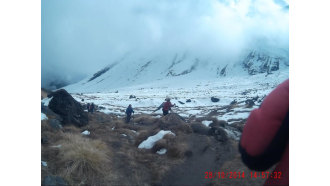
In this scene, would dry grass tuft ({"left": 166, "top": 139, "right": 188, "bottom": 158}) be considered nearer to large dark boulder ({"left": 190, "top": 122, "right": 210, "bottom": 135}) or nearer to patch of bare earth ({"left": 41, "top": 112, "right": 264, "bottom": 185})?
patch of bare earth ({"left": 41, "top": 112, "right": 264, "bottom": 185})

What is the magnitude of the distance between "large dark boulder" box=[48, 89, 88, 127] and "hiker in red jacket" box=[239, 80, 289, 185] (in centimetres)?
1076

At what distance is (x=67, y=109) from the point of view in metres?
11.7

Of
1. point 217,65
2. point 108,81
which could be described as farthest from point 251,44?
point 108,81

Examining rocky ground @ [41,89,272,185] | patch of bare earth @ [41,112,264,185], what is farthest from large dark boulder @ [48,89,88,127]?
patch of bare earth @ [41,112,264,185]

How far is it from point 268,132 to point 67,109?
11.5 meters

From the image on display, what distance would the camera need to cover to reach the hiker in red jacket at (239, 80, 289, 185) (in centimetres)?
163

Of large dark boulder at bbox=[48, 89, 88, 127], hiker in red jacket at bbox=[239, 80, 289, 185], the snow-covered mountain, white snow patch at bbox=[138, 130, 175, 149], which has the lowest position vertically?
white snow patch at bbox=[138, 130, 175, 149]

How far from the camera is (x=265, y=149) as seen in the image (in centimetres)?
167

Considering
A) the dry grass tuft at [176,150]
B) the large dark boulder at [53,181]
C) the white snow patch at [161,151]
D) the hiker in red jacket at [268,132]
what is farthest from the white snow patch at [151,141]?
the hiker in red jacket at [268,132]

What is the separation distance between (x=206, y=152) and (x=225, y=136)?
67.2 inches

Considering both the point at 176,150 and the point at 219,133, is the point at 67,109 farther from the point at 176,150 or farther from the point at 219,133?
the point at 219,133

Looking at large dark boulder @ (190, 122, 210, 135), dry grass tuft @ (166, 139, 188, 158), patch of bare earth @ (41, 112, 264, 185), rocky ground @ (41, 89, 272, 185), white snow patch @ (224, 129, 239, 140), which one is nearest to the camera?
rocky ground @ (41, 89, 272, 185)

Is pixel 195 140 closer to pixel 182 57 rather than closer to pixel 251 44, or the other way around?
pixel 251 44

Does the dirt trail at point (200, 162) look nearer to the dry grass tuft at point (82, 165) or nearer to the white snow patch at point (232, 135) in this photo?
the white snow patch at point (232, 135)
